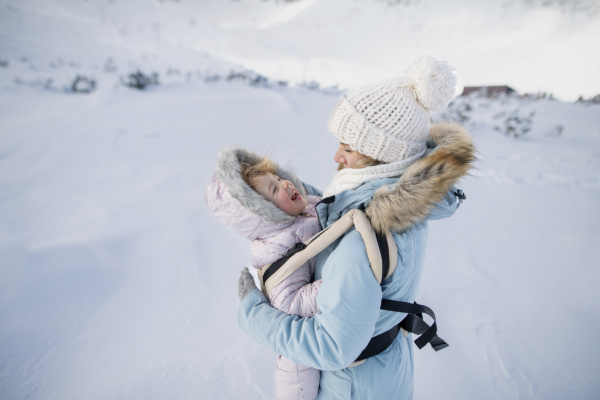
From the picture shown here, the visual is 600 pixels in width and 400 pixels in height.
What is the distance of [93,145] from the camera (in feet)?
10.2

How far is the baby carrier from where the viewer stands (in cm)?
73

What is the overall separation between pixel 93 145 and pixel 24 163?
0.63 metres

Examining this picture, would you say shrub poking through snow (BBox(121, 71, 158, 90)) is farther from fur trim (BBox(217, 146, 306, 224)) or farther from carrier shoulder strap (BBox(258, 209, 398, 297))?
carrier shoulder strap (BBox(258, 209, 398, 297))

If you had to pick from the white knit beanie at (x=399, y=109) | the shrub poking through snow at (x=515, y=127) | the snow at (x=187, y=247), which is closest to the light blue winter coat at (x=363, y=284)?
the white knit beanie at (x=399, y=109)

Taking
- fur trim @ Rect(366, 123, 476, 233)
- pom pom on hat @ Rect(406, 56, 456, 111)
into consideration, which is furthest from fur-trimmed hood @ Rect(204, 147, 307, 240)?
pom pom on hat @ Rect(406, 56, 456, 111)

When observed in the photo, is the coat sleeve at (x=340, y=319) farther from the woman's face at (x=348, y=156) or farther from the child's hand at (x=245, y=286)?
the woman's face at (x=348, y=156)

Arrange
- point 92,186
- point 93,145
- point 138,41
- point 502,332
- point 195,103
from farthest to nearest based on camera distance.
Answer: point 138,41
point 195,103
point 93,145
point 92,186
point 502,332

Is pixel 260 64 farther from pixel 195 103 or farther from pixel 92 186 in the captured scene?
pixel 92 186

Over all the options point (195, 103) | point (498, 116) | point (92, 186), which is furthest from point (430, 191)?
point (498, 116)

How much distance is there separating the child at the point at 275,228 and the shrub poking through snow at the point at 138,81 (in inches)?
182

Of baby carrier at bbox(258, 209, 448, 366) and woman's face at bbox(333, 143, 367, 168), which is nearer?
baby carrier at bbox(258, 209, 448, 366)

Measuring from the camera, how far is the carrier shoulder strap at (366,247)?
2.37 ft

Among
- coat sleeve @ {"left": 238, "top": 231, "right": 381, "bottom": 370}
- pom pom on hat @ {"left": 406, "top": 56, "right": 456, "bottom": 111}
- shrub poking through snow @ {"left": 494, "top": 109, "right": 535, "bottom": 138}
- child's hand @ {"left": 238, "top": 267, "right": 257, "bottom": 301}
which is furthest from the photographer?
shrub poking through snow @ {"left": 494, "top": 109, "right": 535, "bottom": 138}

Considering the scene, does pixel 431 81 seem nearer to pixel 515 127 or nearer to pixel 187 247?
pixel 187 247
